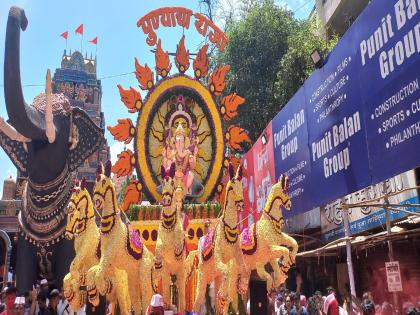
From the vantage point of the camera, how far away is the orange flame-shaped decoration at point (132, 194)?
9.91 meters

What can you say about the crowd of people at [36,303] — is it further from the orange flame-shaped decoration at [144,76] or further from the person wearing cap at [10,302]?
the orange flame-shaped decoration at [144,76]

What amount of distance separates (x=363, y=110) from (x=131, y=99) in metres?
5.56

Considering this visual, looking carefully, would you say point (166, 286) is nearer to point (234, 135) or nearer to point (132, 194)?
point (132, 194)

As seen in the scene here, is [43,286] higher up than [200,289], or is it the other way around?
[43,286]

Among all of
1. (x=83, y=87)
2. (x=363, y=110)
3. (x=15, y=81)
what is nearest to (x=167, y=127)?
(x=15, y=81)

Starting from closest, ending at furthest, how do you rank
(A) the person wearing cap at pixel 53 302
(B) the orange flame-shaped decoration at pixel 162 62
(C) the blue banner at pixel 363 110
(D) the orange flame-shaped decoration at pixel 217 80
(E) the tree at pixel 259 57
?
(C) the blue banner at pixel 363 110
(A) the person wearing cap at pixel 53 302
(B) the orange flame-shaped decoration at pixel 162 62
(D) the orange flame-shaped decoration at pixel 217 80
(E) the tree at pixel 259 57

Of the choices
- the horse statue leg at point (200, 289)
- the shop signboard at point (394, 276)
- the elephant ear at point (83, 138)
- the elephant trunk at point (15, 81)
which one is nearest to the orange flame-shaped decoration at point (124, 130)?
the elephant ear at point (83, 138)

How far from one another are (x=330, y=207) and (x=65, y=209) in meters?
6.61

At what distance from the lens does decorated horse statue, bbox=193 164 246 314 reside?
6922mm

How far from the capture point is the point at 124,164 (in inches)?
396

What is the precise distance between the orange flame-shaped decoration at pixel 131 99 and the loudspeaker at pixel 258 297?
196 inches

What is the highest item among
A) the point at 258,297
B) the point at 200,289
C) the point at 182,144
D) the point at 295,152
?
the point at 182,144

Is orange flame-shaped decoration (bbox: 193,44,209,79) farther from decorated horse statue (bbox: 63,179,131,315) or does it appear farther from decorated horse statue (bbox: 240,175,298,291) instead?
decorated horse statue (bbox: 63,179,131,315)

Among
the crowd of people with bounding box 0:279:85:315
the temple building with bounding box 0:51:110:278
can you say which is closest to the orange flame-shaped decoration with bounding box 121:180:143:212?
the crowd of people with bounding box 0:279:85:315
